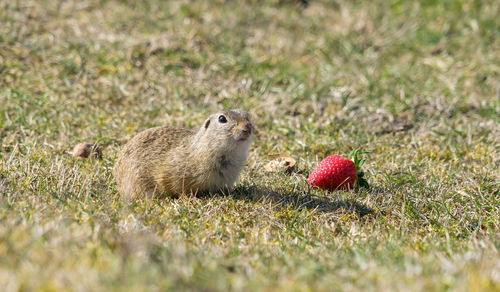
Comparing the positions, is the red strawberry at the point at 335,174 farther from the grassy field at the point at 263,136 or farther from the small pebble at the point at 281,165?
the small pebble at the point at 281,165

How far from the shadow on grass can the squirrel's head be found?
376 millimetres

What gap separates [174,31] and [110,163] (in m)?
3.34

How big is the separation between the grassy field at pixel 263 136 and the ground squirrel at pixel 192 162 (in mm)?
170

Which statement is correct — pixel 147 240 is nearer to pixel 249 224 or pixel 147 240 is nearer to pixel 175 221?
pixel 175 221

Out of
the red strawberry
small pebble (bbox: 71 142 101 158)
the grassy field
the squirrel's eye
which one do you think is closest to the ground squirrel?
the squirrel's eye

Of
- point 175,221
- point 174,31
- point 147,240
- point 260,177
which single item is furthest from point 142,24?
point 147,240

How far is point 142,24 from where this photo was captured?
25.0 feet

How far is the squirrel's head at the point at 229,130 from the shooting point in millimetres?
3797

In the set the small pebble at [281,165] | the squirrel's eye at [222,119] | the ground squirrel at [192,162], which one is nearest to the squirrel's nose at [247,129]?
the ground squirrel at [192,162]

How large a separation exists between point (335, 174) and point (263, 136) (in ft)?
5.32

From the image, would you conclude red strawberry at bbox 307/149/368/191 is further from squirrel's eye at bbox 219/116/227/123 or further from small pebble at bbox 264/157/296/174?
squirrel's eye at bbox 219/116/227/123

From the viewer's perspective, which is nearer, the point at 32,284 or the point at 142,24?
the point at 32,284

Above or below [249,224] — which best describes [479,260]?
above

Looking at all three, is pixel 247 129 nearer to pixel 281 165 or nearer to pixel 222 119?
pixel 222 119
